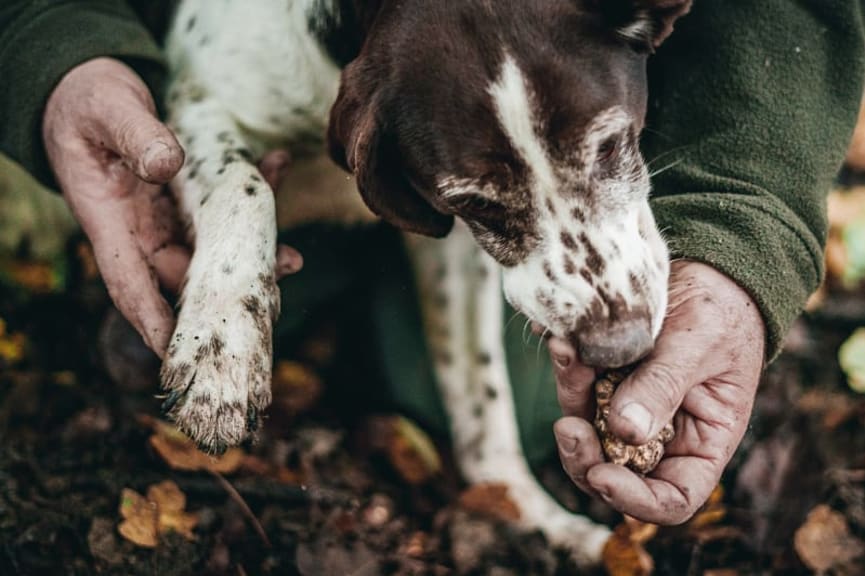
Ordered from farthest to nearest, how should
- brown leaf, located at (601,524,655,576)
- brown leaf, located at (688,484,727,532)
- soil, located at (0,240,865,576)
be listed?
brown leaf, located at (688,484,727,532), brown leaf, located at (601,524,655,576), soil, located at (0,240,865,576)

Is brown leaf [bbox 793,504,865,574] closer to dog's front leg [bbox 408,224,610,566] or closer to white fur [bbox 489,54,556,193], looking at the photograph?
dog's front leg [bbox 408,224,610,566]

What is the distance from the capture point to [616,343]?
186 cm

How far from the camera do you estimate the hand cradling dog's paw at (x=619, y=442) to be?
1.88 meters

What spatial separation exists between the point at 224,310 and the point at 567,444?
81cm

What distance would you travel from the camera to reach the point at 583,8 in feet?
6.50

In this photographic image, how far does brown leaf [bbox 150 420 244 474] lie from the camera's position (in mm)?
2537

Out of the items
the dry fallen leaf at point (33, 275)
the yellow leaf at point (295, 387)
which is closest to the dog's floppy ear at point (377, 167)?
the yellow leaf at point (295, 387)

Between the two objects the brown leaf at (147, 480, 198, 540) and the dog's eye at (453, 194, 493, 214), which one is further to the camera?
the brown leaf at (147, 480, 198, 540)

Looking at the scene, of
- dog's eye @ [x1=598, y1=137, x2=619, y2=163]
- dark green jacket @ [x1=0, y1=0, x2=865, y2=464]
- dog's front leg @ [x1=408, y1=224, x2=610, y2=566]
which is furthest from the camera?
dog's front leg @ [x1=408, y1=224, x2=610, y2=566]

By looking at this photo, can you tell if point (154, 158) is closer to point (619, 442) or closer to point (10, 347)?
point (619, 442)

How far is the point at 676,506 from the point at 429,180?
0.87m

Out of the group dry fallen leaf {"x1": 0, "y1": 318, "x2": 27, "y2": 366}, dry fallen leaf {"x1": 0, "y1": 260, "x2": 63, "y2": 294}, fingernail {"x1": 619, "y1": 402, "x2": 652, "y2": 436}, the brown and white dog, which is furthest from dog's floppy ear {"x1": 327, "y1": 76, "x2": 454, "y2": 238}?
dry fallen leaf {"x1": 0, "y1": 260, "x2": 63, "y2": 294}

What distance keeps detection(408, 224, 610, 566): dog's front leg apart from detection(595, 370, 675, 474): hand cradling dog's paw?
986 millimetres

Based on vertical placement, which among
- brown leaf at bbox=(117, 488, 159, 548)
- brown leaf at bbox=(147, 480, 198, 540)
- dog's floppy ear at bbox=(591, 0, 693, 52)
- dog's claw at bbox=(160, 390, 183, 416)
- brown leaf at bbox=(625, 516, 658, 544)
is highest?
dog's floppy ear at bbox=(591, 0, 693, 52)
